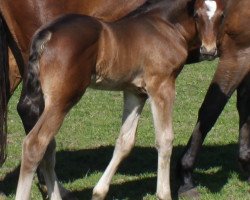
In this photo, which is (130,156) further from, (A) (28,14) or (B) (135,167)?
(A) (28,14)

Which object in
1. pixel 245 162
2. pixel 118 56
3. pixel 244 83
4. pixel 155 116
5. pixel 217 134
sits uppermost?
pixel 118 56

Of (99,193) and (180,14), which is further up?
(180,14)

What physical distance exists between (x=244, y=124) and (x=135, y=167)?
1.15 metres

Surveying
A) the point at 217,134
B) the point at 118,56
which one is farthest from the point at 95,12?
the point at 217,134

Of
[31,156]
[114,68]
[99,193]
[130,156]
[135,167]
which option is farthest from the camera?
[130,156]

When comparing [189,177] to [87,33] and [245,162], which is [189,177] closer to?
[245,162]

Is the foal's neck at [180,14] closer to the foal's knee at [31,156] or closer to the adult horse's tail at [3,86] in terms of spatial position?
the adult horse's tail at [3,86]

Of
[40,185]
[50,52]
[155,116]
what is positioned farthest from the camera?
[40,185]

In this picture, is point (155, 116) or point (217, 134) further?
point (217, 134)

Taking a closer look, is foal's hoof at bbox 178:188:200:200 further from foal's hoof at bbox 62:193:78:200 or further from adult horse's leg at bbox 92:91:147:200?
foal's hoof at bbox 62:193:78:200

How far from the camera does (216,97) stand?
675 cm

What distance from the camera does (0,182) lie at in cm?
693

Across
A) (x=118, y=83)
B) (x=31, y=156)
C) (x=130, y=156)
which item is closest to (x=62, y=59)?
(x=118, y=83)

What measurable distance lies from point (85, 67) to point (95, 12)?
1489mm
